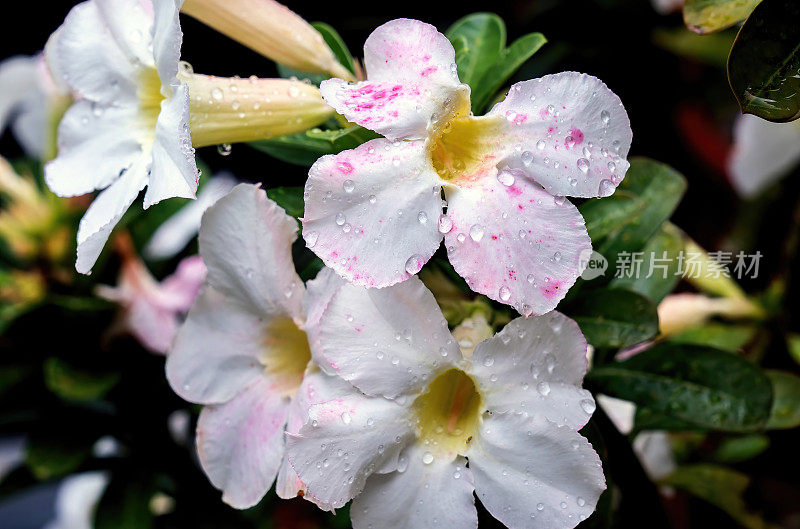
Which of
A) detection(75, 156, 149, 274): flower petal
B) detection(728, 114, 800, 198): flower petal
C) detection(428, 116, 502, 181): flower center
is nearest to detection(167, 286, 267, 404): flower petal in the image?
detection(75, 156, 149, 274): flower petal

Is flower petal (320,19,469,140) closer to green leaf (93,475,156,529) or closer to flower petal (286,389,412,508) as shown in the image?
flower petal (286,389,412,508)

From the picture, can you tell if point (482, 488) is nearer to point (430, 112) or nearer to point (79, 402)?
point (430, 112)

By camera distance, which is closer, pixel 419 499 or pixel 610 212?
pixel 419 499

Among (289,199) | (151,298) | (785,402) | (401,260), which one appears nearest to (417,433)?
(401,260)

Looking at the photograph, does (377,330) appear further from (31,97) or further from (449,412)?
(31,97)

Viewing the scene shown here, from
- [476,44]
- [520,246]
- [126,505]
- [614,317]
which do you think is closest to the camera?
[520,246]

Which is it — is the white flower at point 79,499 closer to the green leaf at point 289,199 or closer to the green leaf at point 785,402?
the green leaf at point 289,199

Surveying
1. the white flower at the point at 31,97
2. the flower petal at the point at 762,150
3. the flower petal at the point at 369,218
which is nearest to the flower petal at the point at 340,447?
the flower petal at the point at 369,218
